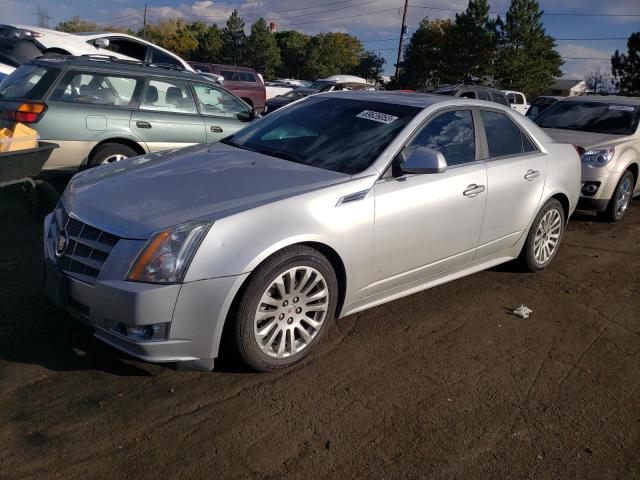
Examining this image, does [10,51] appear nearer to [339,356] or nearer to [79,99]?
[79,99]

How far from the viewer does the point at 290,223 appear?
3.21 meters

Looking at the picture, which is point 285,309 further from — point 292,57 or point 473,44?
point 292,57

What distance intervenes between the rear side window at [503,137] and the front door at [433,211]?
0.73 feet

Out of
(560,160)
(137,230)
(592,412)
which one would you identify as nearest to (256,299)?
(137,230)

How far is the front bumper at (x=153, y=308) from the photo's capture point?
287cm

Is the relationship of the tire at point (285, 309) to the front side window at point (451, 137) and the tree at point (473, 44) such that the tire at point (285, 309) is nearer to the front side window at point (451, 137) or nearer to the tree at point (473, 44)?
the front side window at point (451, 137)

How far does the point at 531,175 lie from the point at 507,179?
0.41 metres

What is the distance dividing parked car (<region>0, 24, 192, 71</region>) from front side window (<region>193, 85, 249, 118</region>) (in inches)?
145

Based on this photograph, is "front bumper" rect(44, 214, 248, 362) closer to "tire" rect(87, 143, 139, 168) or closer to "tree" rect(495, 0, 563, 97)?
"tire" rect(87, 143, 139, 168)

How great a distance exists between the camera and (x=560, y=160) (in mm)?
5320

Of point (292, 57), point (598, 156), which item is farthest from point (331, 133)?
point (292, 57)

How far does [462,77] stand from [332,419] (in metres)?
56.8

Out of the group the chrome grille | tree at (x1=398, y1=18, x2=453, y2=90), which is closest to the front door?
the chrome grille

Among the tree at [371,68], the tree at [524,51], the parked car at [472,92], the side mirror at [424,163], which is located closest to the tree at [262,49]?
the tree at [371,68]
